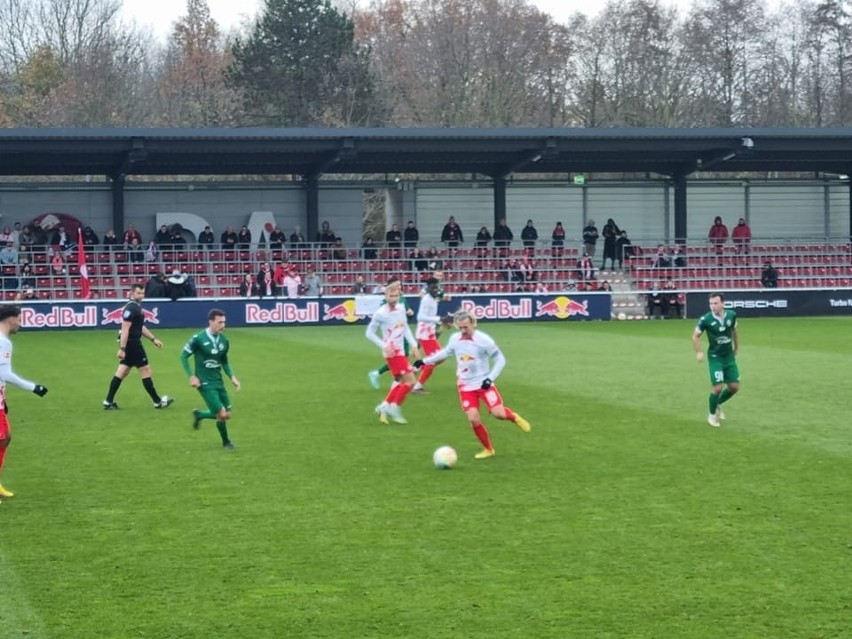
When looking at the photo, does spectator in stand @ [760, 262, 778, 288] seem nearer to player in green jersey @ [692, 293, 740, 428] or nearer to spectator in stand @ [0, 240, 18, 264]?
spectator in stand @ [0, 240, 18, 264]

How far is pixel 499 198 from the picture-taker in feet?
159

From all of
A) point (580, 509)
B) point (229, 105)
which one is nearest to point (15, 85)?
point (229, 105)

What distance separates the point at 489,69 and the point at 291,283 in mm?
26801

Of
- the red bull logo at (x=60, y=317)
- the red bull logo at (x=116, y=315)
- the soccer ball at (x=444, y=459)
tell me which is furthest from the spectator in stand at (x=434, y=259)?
the soccer ball at (x=444, y=459)

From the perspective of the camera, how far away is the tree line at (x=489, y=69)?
67.5 m

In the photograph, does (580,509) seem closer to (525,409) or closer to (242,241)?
(525,409)

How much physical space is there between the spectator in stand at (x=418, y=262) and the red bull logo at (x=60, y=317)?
445 inches

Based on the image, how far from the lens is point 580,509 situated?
11312 millimetres

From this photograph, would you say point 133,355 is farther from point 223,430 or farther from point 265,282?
point 265,282

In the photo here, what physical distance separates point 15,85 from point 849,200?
43.9m

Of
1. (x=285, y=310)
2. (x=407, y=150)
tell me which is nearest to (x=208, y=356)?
(x=285, y=310)

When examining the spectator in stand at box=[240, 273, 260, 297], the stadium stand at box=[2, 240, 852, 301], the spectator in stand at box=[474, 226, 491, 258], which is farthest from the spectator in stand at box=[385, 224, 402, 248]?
the spectator in stand at box=[240, 273, 260, 297]

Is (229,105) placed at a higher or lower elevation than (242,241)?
higher

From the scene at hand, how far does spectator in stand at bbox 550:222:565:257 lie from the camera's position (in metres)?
47.6
